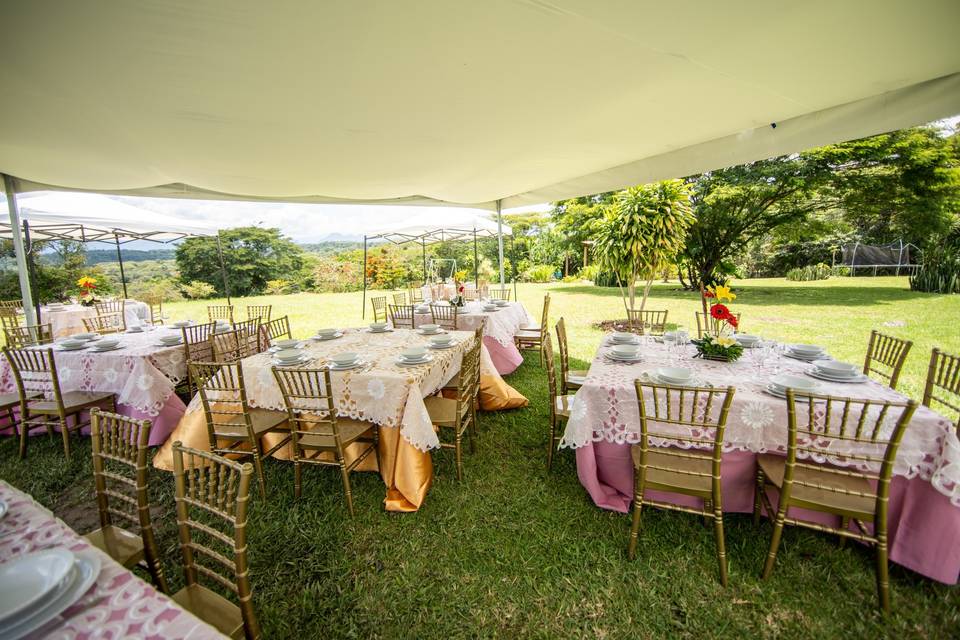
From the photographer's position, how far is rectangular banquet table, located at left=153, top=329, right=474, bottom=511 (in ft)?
8.24

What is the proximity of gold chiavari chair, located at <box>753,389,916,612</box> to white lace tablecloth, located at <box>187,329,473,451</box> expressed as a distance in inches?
74.8

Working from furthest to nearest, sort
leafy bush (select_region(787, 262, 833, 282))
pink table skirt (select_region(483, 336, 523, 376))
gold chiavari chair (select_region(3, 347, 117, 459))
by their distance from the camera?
leafy bush (select_region(787, 262, 833, 282)) → pink table skirt (select_region(483, 336, 523, 376)) → gold chiavari chair (select_region(3, 347, 117, 459))

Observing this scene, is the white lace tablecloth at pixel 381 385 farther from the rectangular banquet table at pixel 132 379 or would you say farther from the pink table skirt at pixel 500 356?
the pink table skirt at pixel 500 356

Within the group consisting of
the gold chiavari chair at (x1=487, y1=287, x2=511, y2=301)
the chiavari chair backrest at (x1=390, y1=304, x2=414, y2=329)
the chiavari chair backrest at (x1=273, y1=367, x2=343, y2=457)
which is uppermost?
the gold chiavari chair at (x1=487, y1=287, x2=511, y2=301)

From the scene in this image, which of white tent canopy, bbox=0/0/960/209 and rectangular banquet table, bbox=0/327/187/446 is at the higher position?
white tent canopy, bbox=0/0/960/209

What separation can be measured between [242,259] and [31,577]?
2006cm

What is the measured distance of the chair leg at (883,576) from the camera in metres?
1.70

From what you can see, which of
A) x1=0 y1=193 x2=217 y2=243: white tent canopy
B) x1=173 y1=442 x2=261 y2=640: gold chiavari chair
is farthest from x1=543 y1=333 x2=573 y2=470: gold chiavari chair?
x1=0 y1=193 x2=217 y2=243: white tent canopy

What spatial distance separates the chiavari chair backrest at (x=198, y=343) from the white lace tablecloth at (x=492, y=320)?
2.53m

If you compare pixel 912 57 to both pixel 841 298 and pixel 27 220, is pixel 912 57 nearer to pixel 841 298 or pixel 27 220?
pixel 27 220

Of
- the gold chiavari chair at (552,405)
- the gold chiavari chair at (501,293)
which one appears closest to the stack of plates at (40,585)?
the gold chiavari chair at (552,405)

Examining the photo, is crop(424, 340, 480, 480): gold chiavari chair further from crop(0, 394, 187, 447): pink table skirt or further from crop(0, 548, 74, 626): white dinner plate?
crop(0, 394, 187, 447): pink table skirt

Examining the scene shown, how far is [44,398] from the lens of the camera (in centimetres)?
345

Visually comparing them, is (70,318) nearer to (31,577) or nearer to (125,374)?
(125,374)
